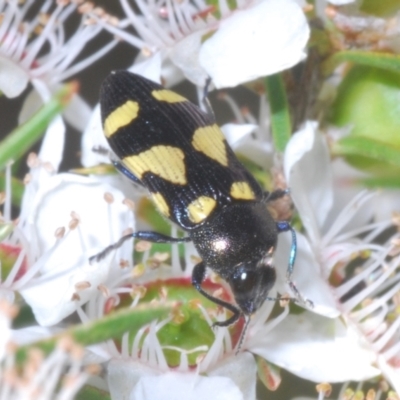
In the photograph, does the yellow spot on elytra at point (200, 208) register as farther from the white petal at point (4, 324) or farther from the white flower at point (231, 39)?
the white petal at point (4, 324)

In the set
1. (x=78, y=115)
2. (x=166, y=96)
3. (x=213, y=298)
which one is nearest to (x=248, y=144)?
(x=166, y=96)

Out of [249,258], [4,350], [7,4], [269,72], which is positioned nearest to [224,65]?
[269,72]

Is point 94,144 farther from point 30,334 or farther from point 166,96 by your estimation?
point 30,334

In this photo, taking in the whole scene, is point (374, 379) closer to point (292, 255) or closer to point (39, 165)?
point (292, 255)

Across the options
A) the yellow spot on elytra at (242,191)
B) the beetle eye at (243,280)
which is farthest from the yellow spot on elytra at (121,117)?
the beetle eye at (243,280)

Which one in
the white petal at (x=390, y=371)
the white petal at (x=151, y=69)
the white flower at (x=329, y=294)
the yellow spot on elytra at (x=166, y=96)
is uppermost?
the white petal at (x=151, y=69)

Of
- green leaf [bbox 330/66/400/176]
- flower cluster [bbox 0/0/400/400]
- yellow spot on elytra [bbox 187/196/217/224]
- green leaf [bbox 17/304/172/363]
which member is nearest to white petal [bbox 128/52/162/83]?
flower cluster [bbox 0/0/400/400]
